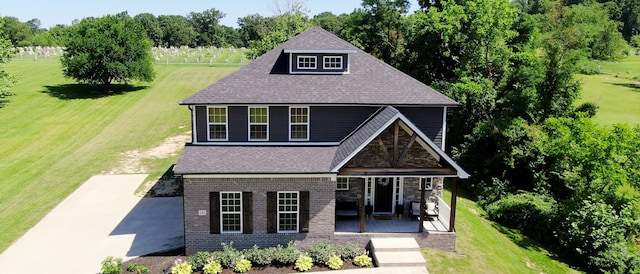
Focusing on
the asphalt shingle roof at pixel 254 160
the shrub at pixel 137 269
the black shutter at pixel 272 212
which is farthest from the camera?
the black shutter at pixel 272 212

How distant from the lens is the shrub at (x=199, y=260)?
15922 mm

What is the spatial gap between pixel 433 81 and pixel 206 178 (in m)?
22.6

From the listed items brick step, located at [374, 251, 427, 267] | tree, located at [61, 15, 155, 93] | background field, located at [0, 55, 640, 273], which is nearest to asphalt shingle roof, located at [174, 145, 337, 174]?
brick step, located at [374, 251, 427, 267]

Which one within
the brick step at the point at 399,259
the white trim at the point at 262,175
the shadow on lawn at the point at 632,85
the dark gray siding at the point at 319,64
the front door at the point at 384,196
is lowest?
the brick step at the point at 399,259

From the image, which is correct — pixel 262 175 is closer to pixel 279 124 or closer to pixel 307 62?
pixel 279 124

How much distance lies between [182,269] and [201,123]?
6258 millimetres

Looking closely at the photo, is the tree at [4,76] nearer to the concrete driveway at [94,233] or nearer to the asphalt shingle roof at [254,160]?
the concrete driveway at [94,233]

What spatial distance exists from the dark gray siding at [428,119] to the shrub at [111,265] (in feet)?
40.4

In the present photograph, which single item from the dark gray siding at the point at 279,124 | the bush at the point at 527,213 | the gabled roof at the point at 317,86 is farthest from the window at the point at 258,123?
the bush at the point at 527,213

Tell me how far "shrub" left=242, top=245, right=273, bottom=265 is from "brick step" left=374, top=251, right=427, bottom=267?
389cm

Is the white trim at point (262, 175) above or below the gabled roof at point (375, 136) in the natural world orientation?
below

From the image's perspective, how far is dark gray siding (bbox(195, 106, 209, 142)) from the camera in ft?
62.8

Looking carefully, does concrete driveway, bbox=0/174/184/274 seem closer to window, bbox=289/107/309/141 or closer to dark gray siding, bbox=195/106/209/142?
dark gray siding, bbox=195/106/209/142

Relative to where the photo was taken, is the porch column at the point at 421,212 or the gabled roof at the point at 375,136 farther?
the porch column at the point at 421,212
